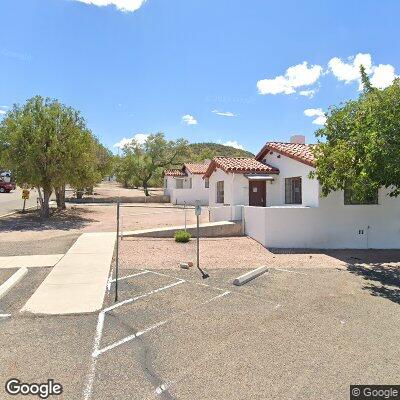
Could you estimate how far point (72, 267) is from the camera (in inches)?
370

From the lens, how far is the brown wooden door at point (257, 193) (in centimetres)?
1888

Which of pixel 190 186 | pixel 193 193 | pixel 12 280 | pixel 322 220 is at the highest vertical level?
pixel 190 186

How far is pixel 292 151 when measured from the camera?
16.5m

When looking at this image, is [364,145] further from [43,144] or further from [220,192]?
[43,144]

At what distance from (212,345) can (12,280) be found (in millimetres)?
5369

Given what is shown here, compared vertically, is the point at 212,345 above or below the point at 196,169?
below

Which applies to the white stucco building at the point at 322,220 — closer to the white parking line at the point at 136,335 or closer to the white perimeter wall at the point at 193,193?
the white parking line at the point at 136,335

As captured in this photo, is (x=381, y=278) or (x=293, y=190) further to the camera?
(x=293, y=190)

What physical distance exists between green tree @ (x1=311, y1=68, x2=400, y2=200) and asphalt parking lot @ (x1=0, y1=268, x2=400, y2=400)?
3.57 m

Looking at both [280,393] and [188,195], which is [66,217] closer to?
[188,195]
